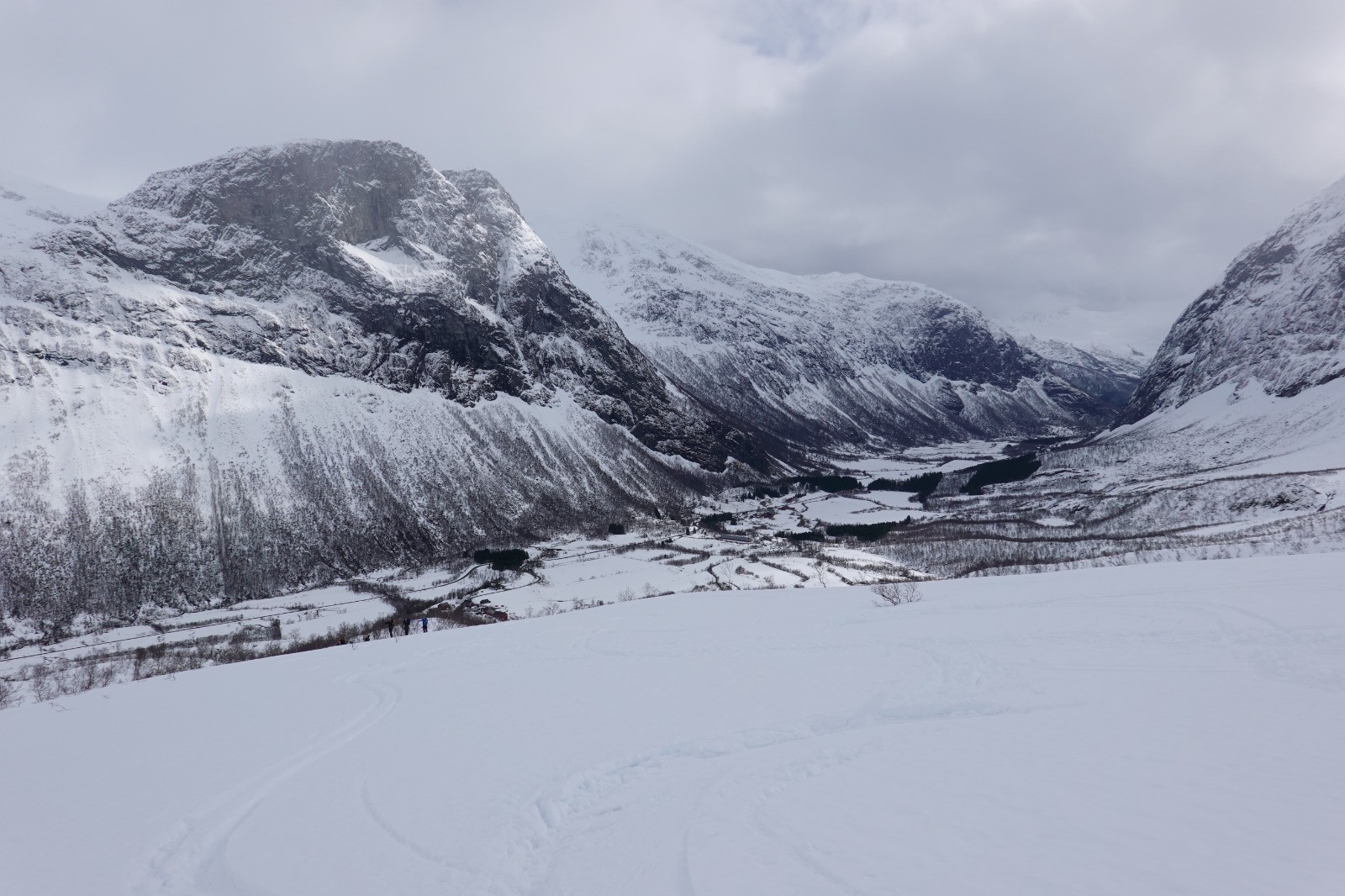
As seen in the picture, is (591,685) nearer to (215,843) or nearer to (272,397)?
(215,843)

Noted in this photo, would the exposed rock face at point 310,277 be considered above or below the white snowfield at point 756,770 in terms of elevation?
above

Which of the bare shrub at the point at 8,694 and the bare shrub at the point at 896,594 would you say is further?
the bare shrub at the point at 896,594

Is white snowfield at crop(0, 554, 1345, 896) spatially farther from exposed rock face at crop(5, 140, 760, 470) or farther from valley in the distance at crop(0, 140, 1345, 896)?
exposed rock face at crop(5, 140, 760, 470)

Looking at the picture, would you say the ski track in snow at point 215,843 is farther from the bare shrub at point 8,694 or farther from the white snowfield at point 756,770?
the bare shrub at point 8,694

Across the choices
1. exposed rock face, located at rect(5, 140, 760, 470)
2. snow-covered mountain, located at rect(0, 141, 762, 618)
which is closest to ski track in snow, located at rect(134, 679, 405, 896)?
snow-covered mountain, located at rect(0, 141, 762, 618)

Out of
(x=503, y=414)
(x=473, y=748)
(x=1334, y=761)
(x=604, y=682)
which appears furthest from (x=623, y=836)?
(x=503, y=414)

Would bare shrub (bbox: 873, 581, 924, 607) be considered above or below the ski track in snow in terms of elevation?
below

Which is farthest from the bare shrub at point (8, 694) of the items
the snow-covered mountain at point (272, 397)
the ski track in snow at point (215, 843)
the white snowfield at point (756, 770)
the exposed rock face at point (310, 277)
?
the exposed rock face at point (310, 277)
